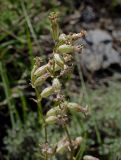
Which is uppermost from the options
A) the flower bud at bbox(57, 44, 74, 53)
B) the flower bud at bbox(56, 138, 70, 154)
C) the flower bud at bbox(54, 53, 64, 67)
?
the flower bud at bbox(57, 44, 74, 53)

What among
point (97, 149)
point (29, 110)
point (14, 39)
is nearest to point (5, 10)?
point (14, 39)

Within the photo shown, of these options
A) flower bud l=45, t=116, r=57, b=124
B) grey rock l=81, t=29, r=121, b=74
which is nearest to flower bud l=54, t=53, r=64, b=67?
flower bud l=45, t=116, r=57, b=124

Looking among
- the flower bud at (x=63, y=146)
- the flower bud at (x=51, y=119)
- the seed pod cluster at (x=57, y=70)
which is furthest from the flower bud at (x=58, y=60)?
the flower bud at (x=63, y=146)

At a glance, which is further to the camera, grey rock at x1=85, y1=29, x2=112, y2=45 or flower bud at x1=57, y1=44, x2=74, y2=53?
grey rock at x1=85, y1=29, x2=112, y2=45

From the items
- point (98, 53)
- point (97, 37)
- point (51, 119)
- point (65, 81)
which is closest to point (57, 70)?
point (51, 119)

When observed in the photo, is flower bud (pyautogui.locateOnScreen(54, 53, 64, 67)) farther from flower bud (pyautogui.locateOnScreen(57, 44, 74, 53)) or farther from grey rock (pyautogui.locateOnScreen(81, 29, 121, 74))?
grey rock (pyautogui.locateOnScreen(81, 29, 121, 74))

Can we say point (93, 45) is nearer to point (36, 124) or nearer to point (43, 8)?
point (43, 8)

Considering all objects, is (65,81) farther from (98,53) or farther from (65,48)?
(98,53)

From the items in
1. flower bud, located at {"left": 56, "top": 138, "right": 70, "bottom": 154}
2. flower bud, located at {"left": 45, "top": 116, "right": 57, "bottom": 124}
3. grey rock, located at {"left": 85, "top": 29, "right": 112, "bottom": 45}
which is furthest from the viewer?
grey rock, located at {"left": 85, "top": 29, "right": 112, "bottom": 45}

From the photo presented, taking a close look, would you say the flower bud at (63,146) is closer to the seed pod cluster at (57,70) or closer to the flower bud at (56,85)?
the seed pod cluster at (57,70)
